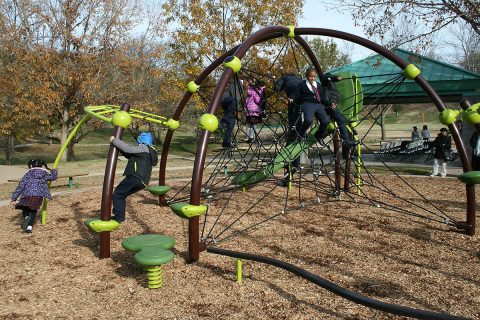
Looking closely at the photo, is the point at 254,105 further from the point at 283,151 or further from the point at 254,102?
the point at 283,151

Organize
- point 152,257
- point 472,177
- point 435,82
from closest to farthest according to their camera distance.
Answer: point 152,257, point 472,177, point 435,82

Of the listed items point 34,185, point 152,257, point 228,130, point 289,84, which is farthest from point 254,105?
point 152,257

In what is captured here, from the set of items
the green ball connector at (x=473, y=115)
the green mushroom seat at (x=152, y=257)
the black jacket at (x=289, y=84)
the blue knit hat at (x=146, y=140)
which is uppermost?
the black jacket at (x=289, y=84)

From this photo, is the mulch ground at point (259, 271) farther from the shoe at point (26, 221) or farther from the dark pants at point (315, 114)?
the dark pants at point (315, 114)

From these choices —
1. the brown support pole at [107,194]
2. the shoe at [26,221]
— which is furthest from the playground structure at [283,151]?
the shoe at [26,221]

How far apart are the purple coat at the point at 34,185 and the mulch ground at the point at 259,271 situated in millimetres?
661

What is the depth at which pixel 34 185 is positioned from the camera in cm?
686

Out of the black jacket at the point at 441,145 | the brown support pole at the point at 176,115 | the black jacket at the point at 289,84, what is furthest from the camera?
the black jacket at the point at 441,145

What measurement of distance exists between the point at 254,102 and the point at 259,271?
404cm

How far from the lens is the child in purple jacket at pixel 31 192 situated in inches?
268

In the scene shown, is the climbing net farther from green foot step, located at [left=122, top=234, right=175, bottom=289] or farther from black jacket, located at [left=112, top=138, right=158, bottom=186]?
green foot step, located at [left=122, top=234, right=175, bottom=289]

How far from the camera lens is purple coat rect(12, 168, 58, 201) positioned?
268 inches

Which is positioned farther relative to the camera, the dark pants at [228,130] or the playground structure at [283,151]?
the dark pants at [228,130]

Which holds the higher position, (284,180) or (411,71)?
(411,71)
